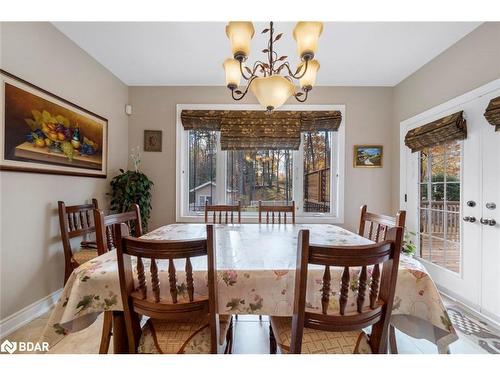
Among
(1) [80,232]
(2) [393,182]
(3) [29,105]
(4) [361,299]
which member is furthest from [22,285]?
(2) [393,182]

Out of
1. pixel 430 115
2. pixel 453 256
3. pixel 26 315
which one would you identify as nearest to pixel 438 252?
pixel 453 256

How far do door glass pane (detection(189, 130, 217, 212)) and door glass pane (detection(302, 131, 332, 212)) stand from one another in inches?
52.0

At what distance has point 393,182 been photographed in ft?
10.2

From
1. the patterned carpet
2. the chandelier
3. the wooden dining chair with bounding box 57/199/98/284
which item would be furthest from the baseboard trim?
the patterned carpet

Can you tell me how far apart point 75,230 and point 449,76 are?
393 centimetres

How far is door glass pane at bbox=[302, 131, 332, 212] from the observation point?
3234 millimetres

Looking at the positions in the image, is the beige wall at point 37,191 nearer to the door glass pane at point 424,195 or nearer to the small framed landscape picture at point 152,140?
the small framed landscape picture at point 152,140

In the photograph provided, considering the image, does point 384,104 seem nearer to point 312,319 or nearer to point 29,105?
point 312,319

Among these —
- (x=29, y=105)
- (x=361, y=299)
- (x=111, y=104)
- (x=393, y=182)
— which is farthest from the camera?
(x=393, y=182)

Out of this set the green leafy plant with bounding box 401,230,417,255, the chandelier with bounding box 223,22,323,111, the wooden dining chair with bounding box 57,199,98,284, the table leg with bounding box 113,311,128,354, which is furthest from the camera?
the green leafy plant with bounding box 401,230,417,255

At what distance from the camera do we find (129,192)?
2.71 m

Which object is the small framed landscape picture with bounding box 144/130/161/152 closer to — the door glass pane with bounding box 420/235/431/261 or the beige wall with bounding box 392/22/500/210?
the beige wall with bounding box 392/22/500/210

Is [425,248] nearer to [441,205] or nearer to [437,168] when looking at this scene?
[441,205]

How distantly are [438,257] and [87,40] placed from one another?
4.22 meters
